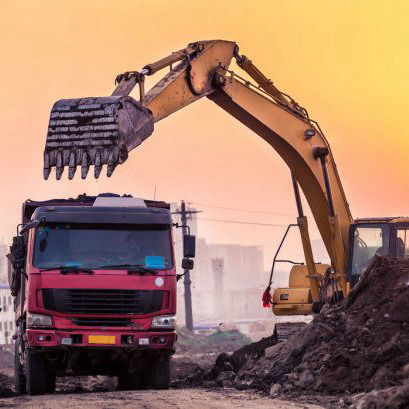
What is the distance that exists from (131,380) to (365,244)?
7.17 meters

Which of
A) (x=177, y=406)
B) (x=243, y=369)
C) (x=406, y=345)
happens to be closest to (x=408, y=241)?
(x=243, y=369)

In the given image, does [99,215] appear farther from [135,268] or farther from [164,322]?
[164,322]

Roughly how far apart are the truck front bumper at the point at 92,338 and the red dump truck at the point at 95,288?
0.7 inches

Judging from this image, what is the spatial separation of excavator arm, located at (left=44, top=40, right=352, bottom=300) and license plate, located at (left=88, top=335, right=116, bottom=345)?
10.2 feet

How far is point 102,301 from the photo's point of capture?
1991cm

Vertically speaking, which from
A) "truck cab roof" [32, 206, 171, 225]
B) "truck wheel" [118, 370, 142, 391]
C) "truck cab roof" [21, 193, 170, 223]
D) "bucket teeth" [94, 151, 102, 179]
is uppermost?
"bucket teeth" [94, 151, 102, 179]

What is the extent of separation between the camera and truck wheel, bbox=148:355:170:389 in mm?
21125

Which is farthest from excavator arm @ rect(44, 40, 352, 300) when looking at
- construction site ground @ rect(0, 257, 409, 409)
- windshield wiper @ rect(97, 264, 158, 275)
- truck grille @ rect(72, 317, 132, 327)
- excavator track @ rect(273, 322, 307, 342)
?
construction site ground @ rect(0, 257, 409, 409)

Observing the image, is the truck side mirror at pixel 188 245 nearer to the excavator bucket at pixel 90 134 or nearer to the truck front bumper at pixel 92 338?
the truck front bumper at pixel 92 338

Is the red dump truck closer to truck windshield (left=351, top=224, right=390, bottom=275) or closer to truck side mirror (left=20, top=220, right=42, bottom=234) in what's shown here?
truck side mirror (left=20, top=220, right=42, bottom=234)

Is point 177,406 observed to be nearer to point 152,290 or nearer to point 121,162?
point 152,290

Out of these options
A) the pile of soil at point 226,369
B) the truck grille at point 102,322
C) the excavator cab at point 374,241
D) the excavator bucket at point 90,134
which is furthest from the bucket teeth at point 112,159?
the excavator cab at point 374,241

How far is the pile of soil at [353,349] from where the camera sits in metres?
18.9

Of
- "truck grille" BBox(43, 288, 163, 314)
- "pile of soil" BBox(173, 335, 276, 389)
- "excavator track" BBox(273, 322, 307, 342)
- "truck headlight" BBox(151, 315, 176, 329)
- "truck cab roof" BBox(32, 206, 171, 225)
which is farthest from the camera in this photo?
"excavator track" BBox(273, 322, 307, 342)
